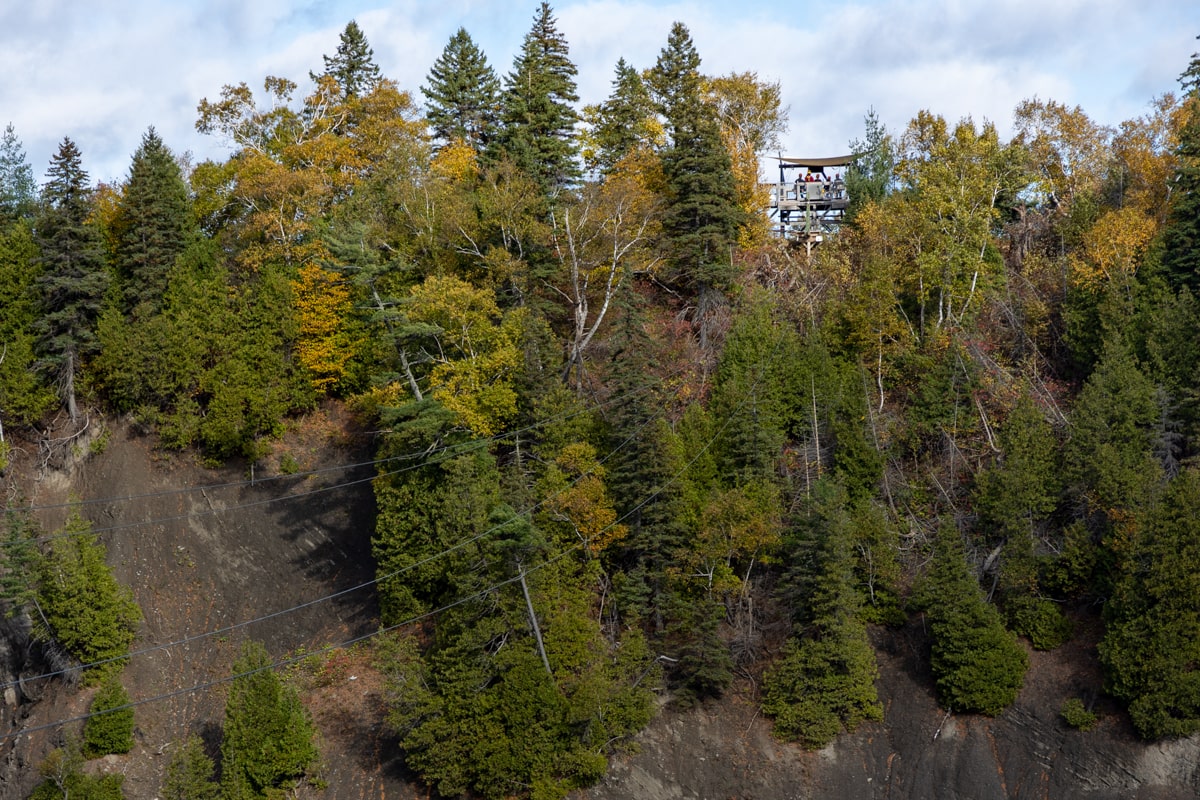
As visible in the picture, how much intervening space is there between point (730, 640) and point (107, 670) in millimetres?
22641

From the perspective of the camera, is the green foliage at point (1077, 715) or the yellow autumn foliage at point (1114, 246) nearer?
the green foliage at point (1077, 715)

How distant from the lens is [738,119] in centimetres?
6019

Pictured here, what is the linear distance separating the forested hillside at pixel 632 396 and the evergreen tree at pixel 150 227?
211 mm

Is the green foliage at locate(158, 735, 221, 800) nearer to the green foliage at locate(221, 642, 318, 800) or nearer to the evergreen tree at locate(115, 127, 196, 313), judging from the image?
the green foliage at locate(221, 642, 318, 800)

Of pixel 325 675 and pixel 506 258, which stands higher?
pixel 506 258

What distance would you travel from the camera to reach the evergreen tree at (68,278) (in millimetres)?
52094

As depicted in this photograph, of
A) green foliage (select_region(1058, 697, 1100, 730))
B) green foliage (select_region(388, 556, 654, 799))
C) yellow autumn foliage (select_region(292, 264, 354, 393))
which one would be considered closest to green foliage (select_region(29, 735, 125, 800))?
green foliage (select_region(388, 556, 654, 799))

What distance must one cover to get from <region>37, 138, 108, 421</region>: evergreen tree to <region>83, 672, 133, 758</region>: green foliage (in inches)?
594

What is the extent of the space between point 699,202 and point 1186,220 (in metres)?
19.0

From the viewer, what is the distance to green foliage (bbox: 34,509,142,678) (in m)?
43.8

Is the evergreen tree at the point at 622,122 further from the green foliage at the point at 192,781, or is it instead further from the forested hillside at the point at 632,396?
the green foliage at the point at 192,781

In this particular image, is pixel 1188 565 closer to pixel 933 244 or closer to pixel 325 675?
pixel 933 244

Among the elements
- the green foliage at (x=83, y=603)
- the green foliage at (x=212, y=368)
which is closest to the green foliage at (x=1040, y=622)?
the green foliage at (x=212, y=368)

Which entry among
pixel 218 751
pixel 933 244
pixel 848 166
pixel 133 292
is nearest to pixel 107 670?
pixel 218 751
